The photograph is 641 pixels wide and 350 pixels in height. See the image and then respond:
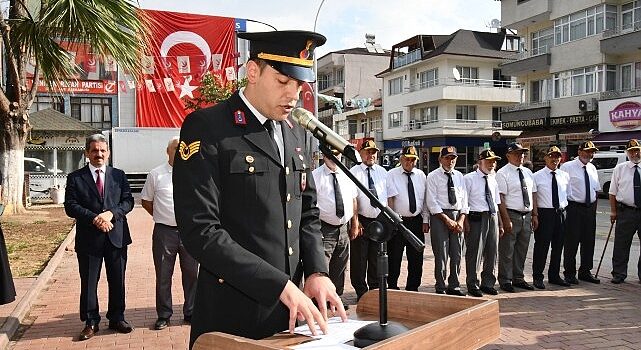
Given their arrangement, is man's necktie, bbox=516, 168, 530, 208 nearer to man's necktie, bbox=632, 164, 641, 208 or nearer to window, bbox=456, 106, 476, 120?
man's necktie, bbox=632, 164, 641, 208

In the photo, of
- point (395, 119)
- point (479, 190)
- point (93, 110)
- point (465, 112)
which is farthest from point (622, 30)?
point (93, 110)

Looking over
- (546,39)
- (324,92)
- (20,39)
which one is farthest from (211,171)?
(324,92)

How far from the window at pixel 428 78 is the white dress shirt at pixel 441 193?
36.6 meters

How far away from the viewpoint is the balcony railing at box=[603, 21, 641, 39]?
27.0 meters

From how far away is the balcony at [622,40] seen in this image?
26234 millimetres

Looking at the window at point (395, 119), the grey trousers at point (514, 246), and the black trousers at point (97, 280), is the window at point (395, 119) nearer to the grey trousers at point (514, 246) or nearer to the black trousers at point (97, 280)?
the grey trousers at point (514, 246)

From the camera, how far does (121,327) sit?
581 centimetres

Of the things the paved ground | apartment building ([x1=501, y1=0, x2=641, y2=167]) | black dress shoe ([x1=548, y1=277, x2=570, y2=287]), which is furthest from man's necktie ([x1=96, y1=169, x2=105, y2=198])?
apartment building ([x1=501, y1=0, x2=641, y2=167])

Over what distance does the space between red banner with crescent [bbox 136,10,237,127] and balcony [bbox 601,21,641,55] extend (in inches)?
885

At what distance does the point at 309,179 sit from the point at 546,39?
3435 cm

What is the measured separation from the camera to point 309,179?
2.38 meters

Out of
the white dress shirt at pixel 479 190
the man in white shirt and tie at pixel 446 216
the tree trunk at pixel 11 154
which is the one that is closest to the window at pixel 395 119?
the tree trunk at pixel 11 154

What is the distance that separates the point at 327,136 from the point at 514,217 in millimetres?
6383

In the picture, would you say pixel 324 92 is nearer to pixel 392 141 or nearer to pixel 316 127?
pixel 392 141
